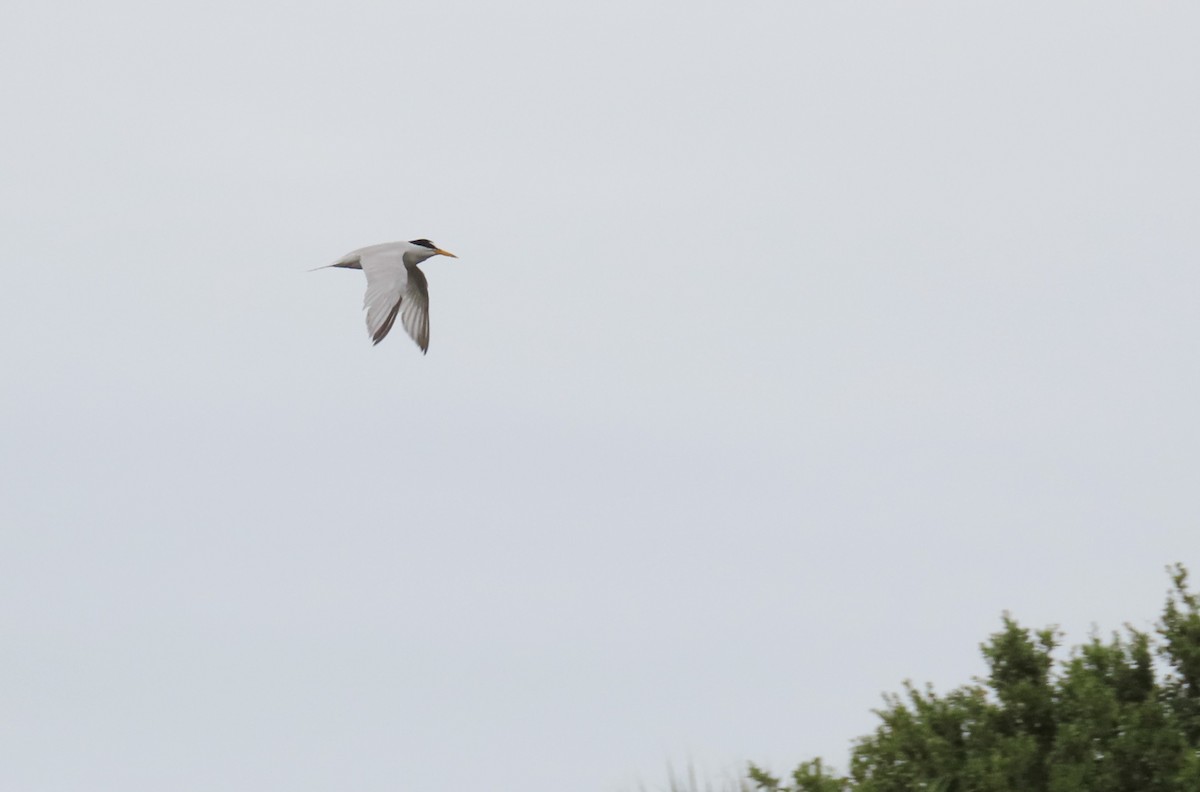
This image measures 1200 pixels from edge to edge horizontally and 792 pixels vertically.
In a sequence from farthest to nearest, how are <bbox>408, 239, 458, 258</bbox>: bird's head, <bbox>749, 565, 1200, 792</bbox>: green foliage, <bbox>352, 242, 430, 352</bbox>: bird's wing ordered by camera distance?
<bbox>408, 239, 458, 258</bbox>: bird's head, <bbox>352, 242, 430, 352</bbox>: bird's wing, <bbox>749, 565, 1200, 792</bbox>: green foliage

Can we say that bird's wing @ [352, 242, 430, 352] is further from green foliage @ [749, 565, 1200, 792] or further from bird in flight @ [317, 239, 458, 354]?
green foliage @ [749, 565, 1200, 792]

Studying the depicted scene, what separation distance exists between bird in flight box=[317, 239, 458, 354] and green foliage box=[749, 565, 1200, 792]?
6.58m

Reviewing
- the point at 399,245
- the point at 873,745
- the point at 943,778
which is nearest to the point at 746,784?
the point at 873,745

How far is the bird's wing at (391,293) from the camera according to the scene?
14.4 m

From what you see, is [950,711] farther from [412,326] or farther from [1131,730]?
[412,326]

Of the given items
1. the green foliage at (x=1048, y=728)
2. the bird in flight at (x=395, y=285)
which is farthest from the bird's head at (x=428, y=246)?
the green foliage at (x=1048, y=728)

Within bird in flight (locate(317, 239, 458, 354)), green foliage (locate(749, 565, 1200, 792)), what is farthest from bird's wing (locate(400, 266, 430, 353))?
green foliage (locate(749, 565, 1200, 792))

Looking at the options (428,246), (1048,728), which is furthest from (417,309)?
(1048,728)

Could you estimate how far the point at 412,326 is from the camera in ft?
56.6

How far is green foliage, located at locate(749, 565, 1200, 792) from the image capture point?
8.49 m

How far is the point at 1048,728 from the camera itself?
30.1ft

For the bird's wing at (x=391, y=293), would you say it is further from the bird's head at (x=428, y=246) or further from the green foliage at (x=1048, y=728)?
the green foliage at (x=1048, y=728)

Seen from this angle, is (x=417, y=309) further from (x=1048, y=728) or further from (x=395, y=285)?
(x=1048, y=728)

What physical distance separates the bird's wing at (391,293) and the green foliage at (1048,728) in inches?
257
